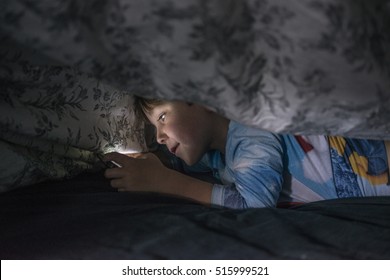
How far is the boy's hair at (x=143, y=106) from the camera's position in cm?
89

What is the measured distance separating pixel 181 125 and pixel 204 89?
39 cm

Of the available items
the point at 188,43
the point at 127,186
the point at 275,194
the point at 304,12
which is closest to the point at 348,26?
the point at 304,12

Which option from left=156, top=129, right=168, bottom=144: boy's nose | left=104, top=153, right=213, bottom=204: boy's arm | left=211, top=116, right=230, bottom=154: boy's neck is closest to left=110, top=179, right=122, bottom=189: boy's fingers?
left=104, top=153, right=213, bottom=204: boy's arm

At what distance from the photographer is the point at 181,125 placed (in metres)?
0.88

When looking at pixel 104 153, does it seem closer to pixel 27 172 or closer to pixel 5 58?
pixel 27 172

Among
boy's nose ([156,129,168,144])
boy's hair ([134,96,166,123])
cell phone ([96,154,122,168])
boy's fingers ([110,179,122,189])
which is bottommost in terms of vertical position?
boy's fingers ([110,179,122,189])

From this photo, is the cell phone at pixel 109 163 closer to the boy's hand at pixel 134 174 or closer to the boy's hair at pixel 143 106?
the boy's hand at pixel 134 174

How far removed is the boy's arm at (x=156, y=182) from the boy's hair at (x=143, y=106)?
0.15m

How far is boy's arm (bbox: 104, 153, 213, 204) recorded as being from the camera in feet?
2.56

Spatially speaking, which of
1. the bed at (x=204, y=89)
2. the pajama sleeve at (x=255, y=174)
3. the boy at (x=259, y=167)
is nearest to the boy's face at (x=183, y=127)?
the boy at (x=259, y=167)

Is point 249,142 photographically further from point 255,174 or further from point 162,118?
point 162,118

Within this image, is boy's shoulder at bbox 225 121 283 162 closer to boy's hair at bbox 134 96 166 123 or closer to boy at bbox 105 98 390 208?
boy at bbox 105 98 390 208

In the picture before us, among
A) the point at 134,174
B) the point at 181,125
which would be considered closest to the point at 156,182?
the point at 134,174

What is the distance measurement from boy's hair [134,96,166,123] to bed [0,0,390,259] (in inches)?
9.8
